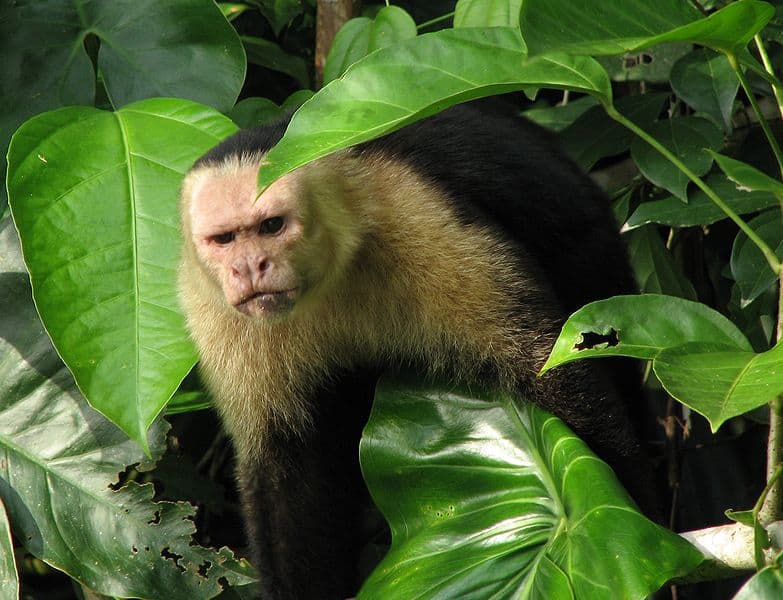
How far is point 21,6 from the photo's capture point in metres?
2.43

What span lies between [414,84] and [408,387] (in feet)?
2.69

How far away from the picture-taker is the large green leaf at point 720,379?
3.85 ft

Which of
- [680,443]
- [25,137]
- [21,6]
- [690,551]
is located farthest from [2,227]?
[680,443]

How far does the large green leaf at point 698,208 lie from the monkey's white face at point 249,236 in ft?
2.71

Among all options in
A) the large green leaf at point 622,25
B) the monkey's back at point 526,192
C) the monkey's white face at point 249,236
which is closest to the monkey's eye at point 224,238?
the monkey's white face at point 249,236

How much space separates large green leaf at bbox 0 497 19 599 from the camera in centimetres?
202

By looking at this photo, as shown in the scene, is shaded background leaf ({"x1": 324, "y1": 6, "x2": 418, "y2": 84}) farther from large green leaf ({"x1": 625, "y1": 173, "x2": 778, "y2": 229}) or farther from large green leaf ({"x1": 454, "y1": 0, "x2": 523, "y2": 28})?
large green leaf ({"x1": 625, "y1": 173, "x2": 778, "y2": 229})

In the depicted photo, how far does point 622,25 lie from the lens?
1.28m

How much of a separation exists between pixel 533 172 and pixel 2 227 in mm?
1209

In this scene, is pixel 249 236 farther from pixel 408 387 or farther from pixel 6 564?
pixel 6 564

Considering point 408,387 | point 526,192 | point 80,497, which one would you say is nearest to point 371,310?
point 408,387

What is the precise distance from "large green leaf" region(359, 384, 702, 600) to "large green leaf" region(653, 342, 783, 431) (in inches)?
12.3

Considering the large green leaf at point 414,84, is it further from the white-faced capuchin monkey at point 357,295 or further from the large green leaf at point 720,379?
the white-faced capuchin monkey at point 357,295

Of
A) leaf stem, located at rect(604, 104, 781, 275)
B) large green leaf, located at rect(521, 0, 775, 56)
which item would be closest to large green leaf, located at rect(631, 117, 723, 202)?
leaf stem, located at rect(604, 104, 781, 275)
